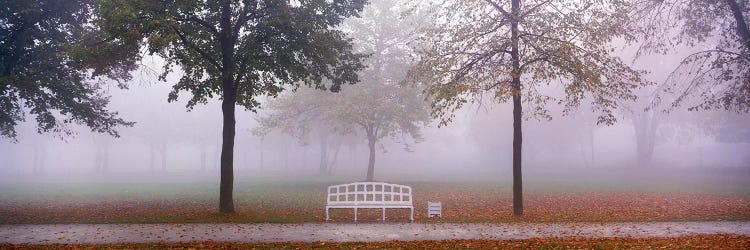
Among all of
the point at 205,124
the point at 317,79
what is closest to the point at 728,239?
the point at 317,79

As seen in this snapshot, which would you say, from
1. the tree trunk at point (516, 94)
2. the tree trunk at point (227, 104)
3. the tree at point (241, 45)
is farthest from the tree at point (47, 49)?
the tree trunk at point (516, 94)

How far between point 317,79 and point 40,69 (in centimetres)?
958

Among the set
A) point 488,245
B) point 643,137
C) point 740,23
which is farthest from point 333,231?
point 643,137

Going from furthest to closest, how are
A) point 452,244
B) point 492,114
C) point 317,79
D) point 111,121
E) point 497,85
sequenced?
1. point 492,114
2. point 111,121
3. point 317,79
4. point 497,85
5. point 452,244

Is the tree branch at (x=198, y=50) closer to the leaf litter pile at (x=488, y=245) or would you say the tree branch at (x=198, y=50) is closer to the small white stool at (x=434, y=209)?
the leaf litter pile at (x=488, y=245)

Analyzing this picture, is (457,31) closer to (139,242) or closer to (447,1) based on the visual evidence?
(447,1)

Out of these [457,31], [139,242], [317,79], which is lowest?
[139,242]

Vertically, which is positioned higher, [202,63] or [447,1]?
[447,1]

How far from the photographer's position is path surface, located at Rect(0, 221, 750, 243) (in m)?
11.9

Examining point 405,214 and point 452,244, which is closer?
point 452,244

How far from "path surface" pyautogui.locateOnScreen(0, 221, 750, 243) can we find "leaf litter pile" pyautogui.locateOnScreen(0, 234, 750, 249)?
1.94 feet

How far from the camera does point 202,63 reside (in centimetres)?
1650

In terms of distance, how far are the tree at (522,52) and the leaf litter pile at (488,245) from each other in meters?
5.36

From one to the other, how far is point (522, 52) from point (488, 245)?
7.51 meters
